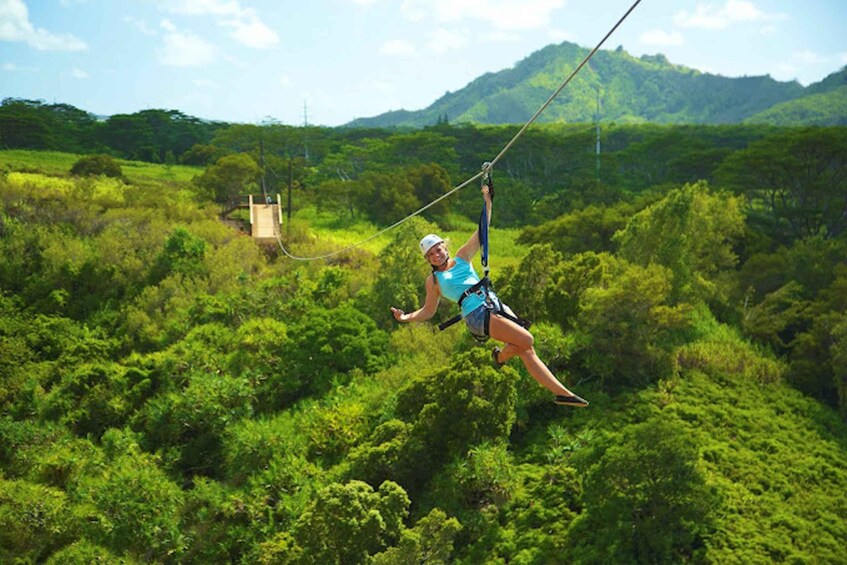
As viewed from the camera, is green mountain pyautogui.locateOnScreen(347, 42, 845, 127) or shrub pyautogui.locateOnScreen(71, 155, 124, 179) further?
green mountain pyautogui.locateOnScreen(347, 42, 845, 127)

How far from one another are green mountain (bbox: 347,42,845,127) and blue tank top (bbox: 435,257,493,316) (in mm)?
113851

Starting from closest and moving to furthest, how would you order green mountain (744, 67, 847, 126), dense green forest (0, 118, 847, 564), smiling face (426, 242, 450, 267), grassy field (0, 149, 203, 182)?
smiling face (426, 242, 450, 267) < dense green forest (0, 118, 847, 564) < grassy field (0, 149, 203, 182) < green mountain (744, 67, 847, 126)

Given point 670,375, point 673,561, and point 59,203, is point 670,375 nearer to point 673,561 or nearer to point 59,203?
point 673,561

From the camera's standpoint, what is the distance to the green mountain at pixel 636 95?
138750 millimetres

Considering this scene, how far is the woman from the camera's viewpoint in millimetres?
5898

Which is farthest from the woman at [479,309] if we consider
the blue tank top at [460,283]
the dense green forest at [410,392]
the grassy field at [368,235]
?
the grassy field at [368,235]

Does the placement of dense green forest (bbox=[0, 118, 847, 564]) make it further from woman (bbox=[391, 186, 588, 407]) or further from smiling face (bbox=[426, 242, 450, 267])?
smiling face (bbox=[426, 242, 450, 267])

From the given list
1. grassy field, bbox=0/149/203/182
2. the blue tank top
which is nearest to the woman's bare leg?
the blue tank top

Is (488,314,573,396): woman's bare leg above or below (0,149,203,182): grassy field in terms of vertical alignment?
below

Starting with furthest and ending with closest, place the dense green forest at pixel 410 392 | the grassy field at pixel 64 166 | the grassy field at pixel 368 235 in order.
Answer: the grassy field at pixel 64 166, the grassy field at pixel 368 235, the dense green forest at pixel 410 392

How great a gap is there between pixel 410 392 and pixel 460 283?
1073cm

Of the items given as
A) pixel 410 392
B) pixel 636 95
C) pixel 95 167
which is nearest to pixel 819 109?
pixel 636 95

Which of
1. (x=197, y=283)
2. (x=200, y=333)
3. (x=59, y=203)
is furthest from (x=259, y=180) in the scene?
(x=200, y=333)

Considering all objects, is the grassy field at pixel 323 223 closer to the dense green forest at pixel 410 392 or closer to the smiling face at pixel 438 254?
the dense green forest at pixel 410 392
